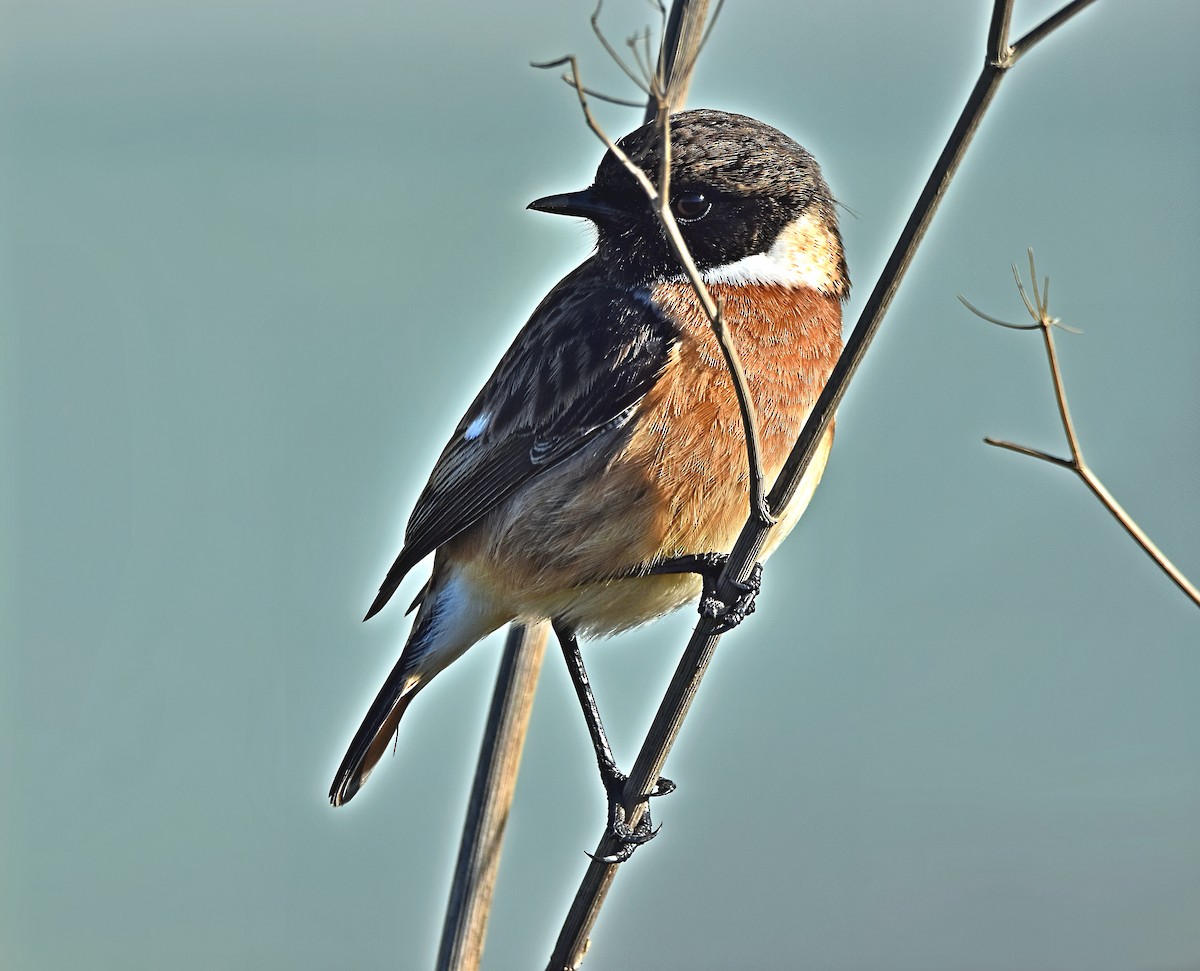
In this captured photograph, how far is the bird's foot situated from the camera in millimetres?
2994

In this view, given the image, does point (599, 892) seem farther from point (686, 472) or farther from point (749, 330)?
point (749, 330)

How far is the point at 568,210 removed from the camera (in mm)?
3377

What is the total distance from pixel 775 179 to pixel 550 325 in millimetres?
734

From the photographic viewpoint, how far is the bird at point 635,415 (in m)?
3.21

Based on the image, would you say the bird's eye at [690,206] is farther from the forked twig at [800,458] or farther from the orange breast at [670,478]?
the forked twig at [800,458]

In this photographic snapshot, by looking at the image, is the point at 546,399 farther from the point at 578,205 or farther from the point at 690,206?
the point at 690,206

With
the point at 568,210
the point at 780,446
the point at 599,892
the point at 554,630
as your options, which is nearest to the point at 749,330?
the point at 780,446

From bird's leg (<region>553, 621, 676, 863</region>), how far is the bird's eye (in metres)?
1.16

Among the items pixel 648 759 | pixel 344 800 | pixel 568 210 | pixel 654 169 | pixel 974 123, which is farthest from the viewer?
pixel 344 800

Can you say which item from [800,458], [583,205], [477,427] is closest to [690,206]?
[583,205]

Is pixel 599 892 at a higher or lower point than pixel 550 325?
lower

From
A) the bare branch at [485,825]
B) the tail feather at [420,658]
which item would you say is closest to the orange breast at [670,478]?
the tail feather at [420,658]

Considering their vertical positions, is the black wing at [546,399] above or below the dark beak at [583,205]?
below

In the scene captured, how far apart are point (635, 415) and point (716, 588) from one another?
2.38ft
